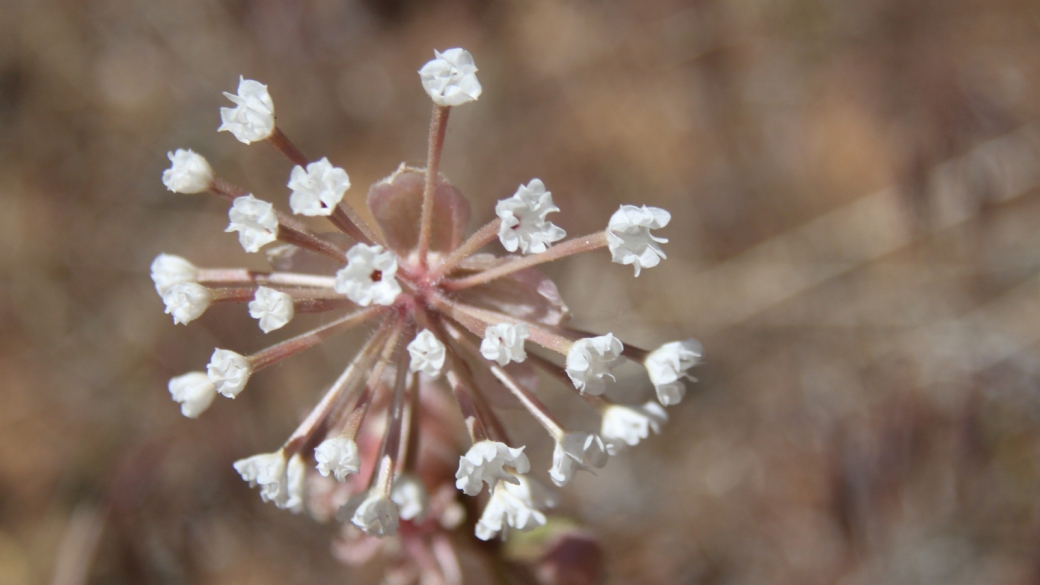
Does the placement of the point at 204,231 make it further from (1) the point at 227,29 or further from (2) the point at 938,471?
(2) the point at 938,471

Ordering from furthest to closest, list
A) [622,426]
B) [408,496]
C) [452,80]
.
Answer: [408,496]
[622,426]
[452,80]

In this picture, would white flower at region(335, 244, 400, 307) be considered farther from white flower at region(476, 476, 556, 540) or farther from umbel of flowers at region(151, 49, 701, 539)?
white flower at region(476, 476, 556, 540)

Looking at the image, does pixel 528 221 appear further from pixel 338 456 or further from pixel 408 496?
pixel 408 496

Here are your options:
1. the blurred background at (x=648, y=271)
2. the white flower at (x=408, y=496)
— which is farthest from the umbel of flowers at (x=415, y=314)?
the blurred background at (x=648, y=271)

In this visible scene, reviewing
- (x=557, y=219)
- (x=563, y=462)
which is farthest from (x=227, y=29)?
(x=563, y=462)

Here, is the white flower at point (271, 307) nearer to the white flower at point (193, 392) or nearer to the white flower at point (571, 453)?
the white flower at point (193, 392)

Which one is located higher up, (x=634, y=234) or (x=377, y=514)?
(x=634, y=234)

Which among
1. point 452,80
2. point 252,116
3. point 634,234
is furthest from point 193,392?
point 634,234
